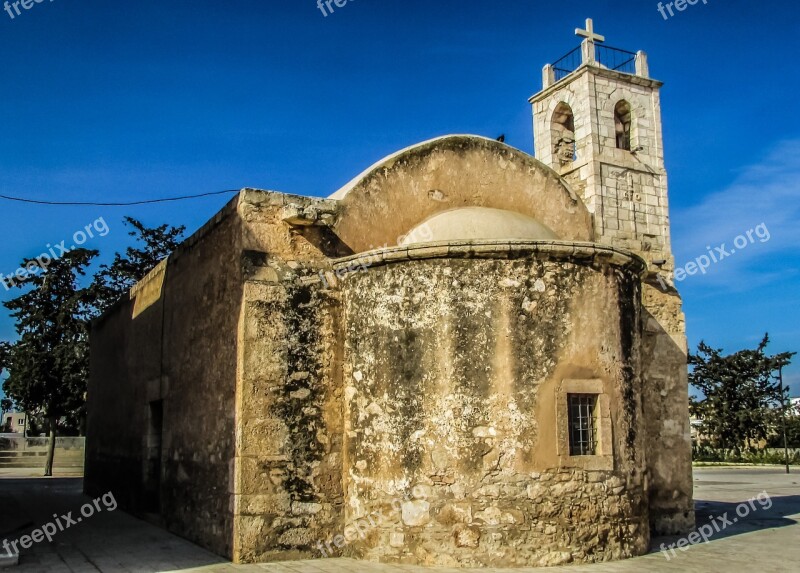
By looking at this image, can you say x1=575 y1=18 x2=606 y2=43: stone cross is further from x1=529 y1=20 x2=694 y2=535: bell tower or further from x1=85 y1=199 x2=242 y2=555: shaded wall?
x1=85 y1=199 x2=242 y2=555: shaded wall

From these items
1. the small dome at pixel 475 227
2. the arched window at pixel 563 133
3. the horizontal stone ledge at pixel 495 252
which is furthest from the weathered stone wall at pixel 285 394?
the arched window at pixel 563 133

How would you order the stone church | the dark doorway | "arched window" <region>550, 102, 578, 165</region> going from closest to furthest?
the stone church
the dark doorway
"arched window" <region>550, 102, 578, 165</region>

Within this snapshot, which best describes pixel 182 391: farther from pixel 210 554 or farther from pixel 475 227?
pixel 475 227

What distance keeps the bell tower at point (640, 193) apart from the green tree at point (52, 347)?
16.8 m

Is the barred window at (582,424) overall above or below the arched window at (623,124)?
below

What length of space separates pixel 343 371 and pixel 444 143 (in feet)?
11.8

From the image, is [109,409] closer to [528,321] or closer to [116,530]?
[116,530]

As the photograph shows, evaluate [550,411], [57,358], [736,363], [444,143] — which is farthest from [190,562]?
[736,363]

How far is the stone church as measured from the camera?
8.12m

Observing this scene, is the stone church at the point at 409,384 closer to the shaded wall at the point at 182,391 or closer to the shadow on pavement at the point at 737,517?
the shaded wall at the point at 182,391

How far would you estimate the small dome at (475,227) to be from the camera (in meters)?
9.37

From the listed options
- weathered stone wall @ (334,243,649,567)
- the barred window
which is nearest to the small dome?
weathered stone wall @ (334,243,649,567)

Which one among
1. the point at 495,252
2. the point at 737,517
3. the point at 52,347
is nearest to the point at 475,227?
Result: the point at 495,252

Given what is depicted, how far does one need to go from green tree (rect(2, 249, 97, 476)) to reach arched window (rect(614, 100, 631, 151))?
17.9m
